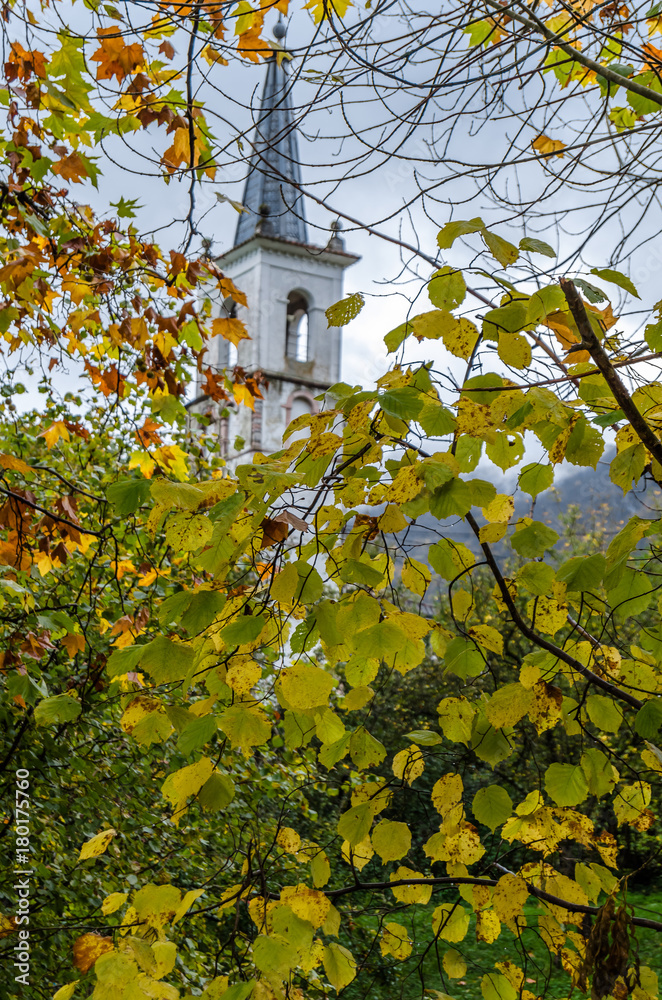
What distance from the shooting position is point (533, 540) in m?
1.26

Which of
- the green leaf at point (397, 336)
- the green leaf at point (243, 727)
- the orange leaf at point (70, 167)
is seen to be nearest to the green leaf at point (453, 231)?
the green leaf at point (397, 336)

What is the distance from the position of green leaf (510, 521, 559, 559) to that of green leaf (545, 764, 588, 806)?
0.39 metres

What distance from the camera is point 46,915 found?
223 centimetres

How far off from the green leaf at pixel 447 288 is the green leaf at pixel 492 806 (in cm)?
79

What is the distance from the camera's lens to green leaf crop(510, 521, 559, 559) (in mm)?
1245

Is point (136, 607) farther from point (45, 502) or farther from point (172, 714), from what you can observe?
point (172, 714)

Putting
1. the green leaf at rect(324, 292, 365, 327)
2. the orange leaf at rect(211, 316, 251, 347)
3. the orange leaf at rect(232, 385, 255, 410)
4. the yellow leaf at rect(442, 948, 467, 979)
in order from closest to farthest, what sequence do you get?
the green leaf at rect(324, 292, 365, 327)
the yellow leaf at rect(442, 948, 467, 979)
the orange leaf at rect(211, 316, 251, 347)
the orange leaf at rect(232, 385, 255, 410)

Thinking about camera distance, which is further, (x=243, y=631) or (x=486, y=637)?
(x=486, y=637)

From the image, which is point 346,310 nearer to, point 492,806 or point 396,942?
point 492,806

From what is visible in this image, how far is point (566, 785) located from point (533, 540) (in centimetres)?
Answer: 44

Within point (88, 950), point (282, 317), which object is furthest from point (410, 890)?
point (282, 317)

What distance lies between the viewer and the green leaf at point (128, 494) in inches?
44.3

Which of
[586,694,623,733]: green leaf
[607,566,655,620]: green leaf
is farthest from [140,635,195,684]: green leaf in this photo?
[586,694,623,733]: green leaf

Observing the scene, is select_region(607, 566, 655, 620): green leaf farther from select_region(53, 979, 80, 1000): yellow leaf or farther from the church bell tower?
the church bell tower
